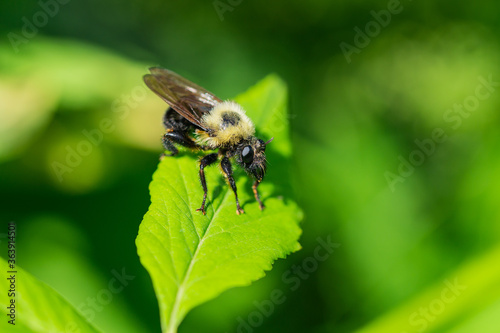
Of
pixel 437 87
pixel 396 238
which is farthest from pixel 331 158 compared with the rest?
pixel 437 87

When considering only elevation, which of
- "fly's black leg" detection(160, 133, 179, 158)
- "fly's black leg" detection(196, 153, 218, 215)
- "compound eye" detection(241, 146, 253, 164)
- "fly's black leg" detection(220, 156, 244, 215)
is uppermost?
"compound eye" detection(241, 146, 253, 164)

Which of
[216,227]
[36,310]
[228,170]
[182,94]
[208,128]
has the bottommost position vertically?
[36,310]

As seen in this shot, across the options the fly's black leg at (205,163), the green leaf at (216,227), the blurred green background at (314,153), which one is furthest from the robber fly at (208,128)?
the blurred green background at (314,153)

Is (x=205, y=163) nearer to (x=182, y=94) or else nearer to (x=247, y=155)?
(x=247, y=155)

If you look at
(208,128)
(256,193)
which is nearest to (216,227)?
(256,193)

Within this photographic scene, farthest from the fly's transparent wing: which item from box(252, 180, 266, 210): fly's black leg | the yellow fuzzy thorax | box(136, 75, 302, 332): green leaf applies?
box(252, 180, 266, 210): fly's black leg

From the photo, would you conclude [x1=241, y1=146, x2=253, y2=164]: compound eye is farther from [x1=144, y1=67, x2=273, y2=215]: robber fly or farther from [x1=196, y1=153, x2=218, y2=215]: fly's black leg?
[x1=196, y1=153, x2=218, y2=215]: fly's black leg
